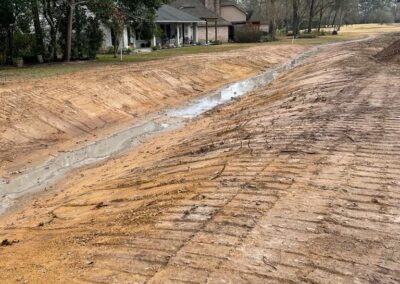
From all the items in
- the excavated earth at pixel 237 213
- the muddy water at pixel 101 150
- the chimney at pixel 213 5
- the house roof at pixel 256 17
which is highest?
the chimney at pixel 213 5

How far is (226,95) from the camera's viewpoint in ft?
74.1

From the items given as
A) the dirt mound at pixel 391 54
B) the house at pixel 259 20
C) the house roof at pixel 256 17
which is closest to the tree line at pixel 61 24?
the dirt mound at pixel 391 54

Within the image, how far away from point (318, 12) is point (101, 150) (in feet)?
237

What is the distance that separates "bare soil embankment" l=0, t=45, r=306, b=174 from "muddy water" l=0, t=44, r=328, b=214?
0.49 metres

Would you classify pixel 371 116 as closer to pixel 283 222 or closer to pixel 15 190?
pixel 283 222

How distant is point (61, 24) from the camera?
2947cm

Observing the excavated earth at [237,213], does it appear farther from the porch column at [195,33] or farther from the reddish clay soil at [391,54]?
the porch column at [195,33]

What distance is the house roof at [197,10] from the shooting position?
56219 mm

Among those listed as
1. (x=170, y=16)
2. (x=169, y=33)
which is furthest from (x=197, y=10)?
(x=170, y=16)

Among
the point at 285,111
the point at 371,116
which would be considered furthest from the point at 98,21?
the point at 371,116

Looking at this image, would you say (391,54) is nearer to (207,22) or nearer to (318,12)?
(207,22)

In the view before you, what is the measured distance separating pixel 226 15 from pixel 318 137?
5981cm

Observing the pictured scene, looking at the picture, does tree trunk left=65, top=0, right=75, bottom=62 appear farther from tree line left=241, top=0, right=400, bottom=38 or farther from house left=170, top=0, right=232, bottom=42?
tree line left=241, top=0, right=400, bottom=38

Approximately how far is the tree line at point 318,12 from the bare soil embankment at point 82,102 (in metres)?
37.3
